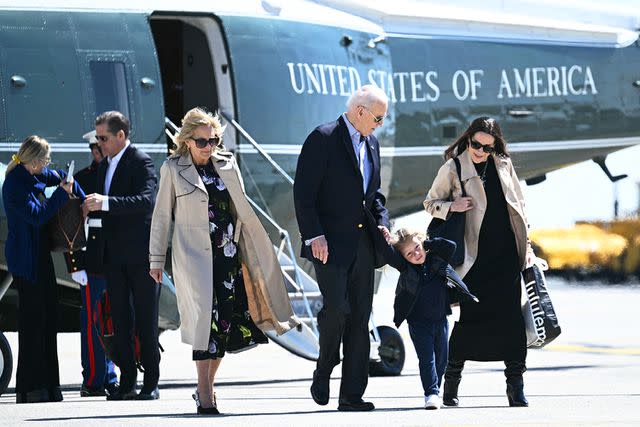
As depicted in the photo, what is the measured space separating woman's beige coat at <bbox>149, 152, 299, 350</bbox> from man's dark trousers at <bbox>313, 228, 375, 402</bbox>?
0.90 feet

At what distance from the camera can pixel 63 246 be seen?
1115cm

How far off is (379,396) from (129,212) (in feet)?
7.42


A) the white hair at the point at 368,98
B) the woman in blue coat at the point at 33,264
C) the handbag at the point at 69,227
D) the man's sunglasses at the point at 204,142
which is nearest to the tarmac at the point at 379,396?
the woman in blue coat at the point at 33,264

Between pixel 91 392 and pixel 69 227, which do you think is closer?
pixel 69 227

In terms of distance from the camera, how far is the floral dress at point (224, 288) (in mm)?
9742

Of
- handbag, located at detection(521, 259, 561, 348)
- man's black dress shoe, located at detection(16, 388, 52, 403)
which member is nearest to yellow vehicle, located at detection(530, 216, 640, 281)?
handbag, located at detection(521, 259, 561, 348)

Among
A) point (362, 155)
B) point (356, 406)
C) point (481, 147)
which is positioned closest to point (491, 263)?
point (481, 147)

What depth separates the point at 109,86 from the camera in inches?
515

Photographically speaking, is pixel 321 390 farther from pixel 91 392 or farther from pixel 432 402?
pixel 91 392

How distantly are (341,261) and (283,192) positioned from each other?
460 centimetres

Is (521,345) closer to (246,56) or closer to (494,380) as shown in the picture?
(494,380)

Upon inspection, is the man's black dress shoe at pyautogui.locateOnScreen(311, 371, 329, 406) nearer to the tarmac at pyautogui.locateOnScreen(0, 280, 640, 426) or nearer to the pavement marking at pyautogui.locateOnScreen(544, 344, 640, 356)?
the tarmac at pyautogui.locateOnScreen(0, 280, 640, 426)

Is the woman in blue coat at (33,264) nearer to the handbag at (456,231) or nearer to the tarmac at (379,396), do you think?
the tarmac at (379,396)

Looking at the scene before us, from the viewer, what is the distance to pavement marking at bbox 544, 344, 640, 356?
17.4 metres
